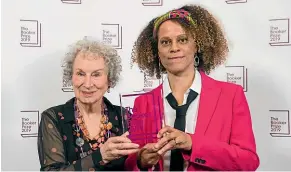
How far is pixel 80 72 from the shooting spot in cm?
124

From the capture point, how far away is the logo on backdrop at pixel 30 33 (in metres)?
1.29

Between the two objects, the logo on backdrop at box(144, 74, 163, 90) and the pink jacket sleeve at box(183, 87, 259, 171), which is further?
the logo on backdrop at box(144, 74, 163, 90)

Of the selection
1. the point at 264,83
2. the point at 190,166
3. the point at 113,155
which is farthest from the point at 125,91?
the point at 264,83

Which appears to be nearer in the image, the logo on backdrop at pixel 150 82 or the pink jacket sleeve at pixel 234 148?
the pink jacket sleeve at pixel 234 148

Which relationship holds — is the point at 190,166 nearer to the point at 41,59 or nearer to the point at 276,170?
the point at 276,170

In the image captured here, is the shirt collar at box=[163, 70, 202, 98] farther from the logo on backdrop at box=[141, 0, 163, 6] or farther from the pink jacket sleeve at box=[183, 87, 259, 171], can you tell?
the logo on backdrop at box=[141, 0, 163, 6]

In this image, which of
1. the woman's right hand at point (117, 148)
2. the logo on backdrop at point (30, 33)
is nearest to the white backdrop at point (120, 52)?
the logo on backdrop at point (30, 33)

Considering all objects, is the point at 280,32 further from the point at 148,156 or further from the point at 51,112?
the point at 51,112

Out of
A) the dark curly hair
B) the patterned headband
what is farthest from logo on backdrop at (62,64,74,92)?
the patterned headband

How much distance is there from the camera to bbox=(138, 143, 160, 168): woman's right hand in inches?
46.8

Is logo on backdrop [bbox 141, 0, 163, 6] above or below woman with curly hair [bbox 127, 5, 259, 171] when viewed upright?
above

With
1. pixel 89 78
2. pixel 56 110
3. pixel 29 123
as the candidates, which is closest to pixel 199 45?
pixel 89 78

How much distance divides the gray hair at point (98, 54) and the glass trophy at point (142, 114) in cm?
8

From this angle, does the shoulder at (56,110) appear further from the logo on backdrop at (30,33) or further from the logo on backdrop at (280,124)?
the logo on backdrop at (280,124)
